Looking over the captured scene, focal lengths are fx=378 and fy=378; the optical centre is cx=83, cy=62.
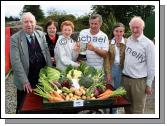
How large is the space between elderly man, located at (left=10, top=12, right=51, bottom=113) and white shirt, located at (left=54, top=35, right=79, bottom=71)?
166 millimetres

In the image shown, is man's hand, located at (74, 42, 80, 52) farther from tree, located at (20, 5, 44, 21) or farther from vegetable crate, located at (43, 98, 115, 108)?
vegetable crate, located at (43, 98, 115, 108)

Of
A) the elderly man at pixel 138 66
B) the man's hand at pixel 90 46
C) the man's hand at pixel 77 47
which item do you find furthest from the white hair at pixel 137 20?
the man's hand at pixel 77 47

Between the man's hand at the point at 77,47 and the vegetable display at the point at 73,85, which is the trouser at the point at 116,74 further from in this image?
the man's hand at the point at 77,47

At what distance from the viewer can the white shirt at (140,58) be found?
400 cm

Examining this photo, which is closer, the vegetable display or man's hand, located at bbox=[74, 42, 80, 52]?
the vegetable display

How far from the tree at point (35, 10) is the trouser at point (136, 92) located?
3.87 ft

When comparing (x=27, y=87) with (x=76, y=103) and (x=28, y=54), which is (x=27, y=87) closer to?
(x=28, y=54)

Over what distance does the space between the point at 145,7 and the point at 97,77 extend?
1.09m

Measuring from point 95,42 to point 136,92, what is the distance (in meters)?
0.72

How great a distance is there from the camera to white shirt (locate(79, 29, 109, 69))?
4.10 metres

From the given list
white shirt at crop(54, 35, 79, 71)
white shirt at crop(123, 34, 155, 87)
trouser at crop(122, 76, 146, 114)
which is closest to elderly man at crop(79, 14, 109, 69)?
white shirt at crop(54, 35, 79, 71)

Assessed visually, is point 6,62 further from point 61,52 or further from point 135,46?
point 135,46

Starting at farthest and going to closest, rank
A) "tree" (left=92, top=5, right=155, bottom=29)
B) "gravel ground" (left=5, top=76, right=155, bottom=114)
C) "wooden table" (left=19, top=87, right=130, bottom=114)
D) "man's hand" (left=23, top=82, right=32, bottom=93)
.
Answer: "gravel ground" (left=5, top=76, right=155, bottom=114)
"tree" (left=92, top=5, right=155, bottom=29)
"man's hand" (left=23, top=82, right=32, bottom=93)
"wooden table" (left=19, top=87, right=130, bottom=114)

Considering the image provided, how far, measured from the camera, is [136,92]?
4188mm
